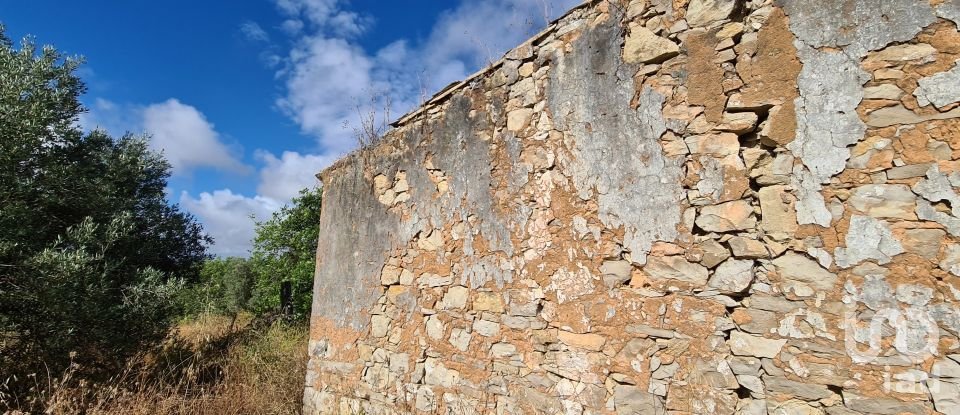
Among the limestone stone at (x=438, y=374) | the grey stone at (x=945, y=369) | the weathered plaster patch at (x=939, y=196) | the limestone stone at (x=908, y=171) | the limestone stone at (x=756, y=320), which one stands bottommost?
the limestone stone at (x=438, y=374)

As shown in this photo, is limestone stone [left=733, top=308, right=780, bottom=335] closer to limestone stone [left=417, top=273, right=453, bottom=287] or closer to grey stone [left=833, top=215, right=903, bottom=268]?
grey stone [left=833, top=215, right=903, bottom=268]

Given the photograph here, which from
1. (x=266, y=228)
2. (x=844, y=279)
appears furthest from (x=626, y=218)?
(x=266, y=228)

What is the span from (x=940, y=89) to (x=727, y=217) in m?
0.96

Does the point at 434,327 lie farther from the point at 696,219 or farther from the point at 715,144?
the point at 715,144

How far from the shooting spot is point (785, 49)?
2.33 meters

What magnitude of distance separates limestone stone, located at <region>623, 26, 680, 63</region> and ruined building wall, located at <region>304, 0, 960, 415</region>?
10 mm

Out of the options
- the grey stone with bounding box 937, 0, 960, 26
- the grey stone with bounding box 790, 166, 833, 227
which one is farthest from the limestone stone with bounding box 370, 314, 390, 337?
the grey stone with bounding box 937, 0, 960, 26

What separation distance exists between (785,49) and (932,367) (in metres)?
1.52

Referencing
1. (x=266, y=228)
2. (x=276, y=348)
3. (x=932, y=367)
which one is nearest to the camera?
(x=932, y=367)

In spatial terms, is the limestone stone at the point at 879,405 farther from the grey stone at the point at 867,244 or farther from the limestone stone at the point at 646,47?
the limestone stone at the point at 646,47

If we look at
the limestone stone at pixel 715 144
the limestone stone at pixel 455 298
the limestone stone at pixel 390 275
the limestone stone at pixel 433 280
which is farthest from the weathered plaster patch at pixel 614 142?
the limestone stone at pixel 390 275

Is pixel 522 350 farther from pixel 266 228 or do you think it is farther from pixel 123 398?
pixel 266 228

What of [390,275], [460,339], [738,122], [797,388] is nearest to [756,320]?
[797,388]

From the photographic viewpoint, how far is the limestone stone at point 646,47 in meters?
2.73
